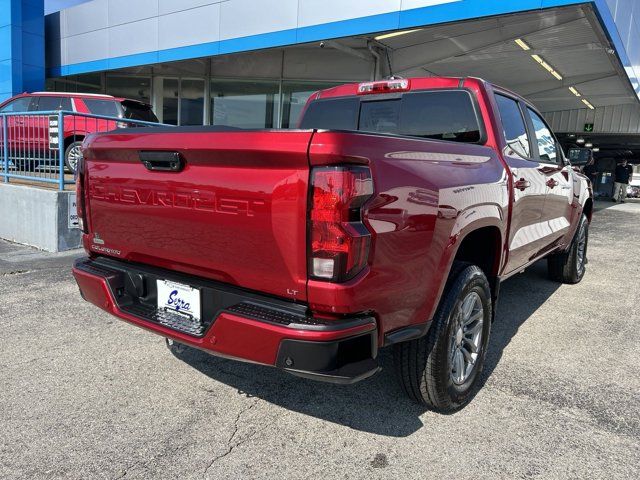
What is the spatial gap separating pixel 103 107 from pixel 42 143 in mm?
3282

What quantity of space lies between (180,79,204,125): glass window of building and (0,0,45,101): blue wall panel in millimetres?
5181

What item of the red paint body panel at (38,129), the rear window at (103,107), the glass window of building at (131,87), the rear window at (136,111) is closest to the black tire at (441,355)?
the red paint body panel at (38,129)

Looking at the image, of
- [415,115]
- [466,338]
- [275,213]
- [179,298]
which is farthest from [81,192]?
[466,338]

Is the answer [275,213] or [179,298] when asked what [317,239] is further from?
[179,298]

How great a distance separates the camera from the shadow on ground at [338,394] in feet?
9.02

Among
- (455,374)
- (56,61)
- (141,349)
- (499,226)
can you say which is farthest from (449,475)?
(56,61)

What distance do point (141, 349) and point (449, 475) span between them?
91.6 inches

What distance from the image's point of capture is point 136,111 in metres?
10.4

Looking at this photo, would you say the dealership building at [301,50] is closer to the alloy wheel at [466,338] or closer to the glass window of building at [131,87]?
the glass window of building at [131,87]

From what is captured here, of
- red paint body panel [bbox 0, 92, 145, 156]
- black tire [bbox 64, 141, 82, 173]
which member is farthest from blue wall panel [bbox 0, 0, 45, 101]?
black tire [bbox 64, 141, 82, 173]

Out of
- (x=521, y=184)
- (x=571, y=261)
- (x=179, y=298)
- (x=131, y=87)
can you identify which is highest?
(x=131, y=87)

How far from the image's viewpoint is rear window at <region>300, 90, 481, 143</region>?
3.40 meters

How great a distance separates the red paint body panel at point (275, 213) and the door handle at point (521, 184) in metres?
0.45

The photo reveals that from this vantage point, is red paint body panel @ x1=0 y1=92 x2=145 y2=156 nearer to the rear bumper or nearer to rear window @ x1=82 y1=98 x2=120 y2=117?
rear window @ x1=82 y1=98 x2=120 y2=117
